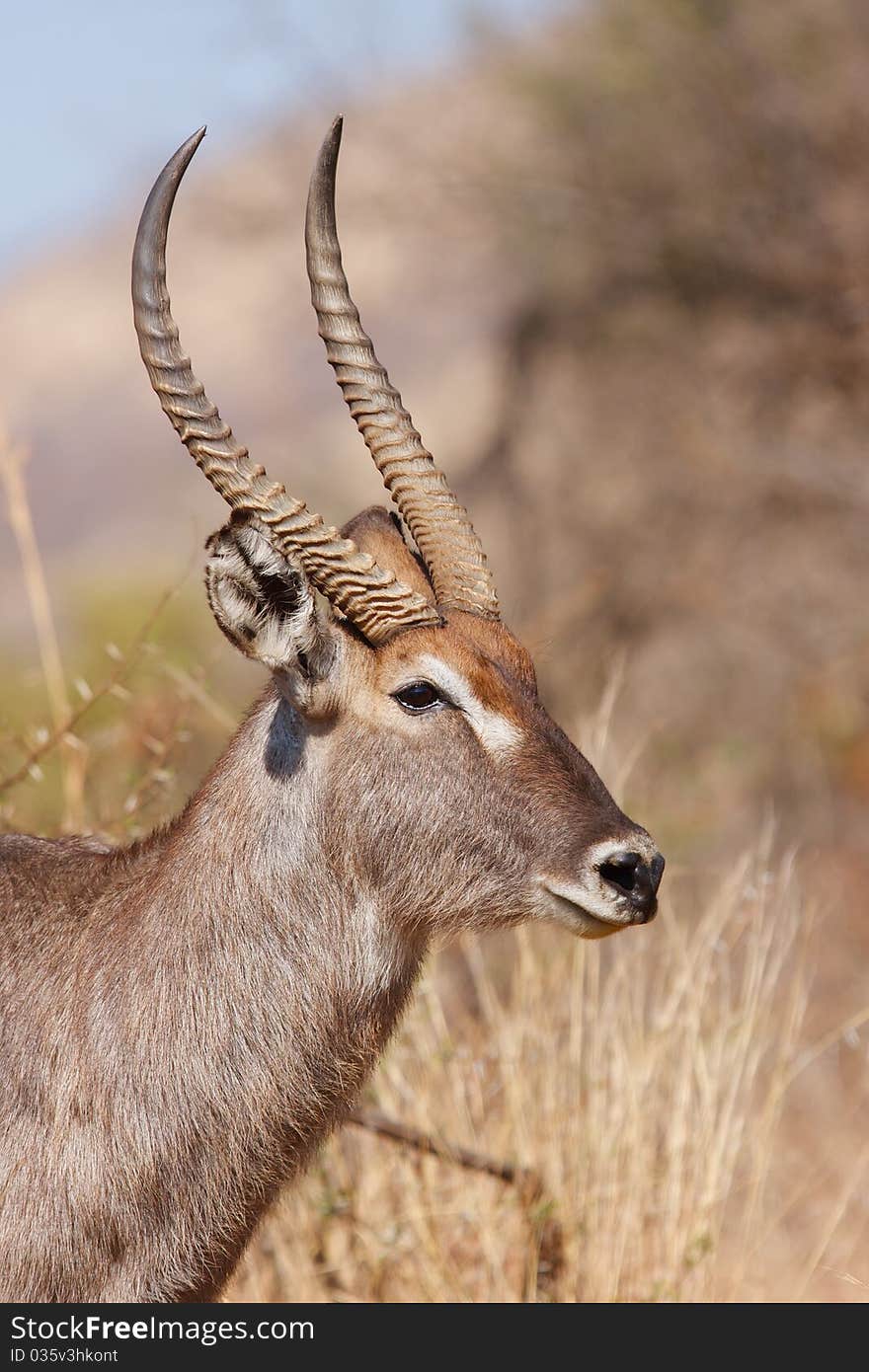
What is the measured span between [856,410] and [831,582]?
5.78 ft

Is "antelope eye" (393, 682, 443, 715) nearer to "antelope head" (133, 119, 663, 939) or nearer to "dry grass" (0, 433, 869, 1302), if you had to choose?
"antelope head" (133, 119, 663, 939)

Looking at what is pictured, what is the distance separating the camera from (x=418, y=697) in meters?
4.50

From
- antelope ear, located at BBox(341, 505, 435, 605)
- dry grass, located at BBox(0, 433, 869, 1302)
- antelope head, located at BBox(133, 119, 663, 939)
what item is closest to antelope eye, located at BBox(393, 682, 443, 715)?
antelope head, located at BBox(133, 119, 663, 939)

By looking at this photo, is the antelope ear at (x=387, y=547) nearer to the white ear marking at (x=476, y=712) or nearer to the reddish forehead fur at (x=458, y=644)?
the reddish forehead fur at (x=458, y=644)

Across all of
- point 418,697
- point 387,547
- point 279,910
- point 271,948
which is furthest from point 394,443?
point 271,948

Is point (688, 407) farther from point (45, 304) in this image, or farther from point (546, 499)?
point (45, 304)

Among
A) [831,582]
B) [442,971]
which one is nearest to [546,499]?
[831,582]

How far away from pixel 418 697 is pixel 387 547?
0.67 m

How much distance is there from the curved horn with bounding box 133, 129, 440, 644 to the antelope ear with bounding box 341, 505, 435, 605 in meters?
0.35

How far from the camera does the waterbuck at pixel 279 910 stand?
14.3ft

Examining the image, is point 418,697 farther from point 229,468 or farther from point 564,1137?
point 564,1137

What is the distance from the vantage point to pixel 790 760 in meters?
14.4

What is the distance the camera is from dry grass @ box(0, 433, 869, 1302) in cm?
627
